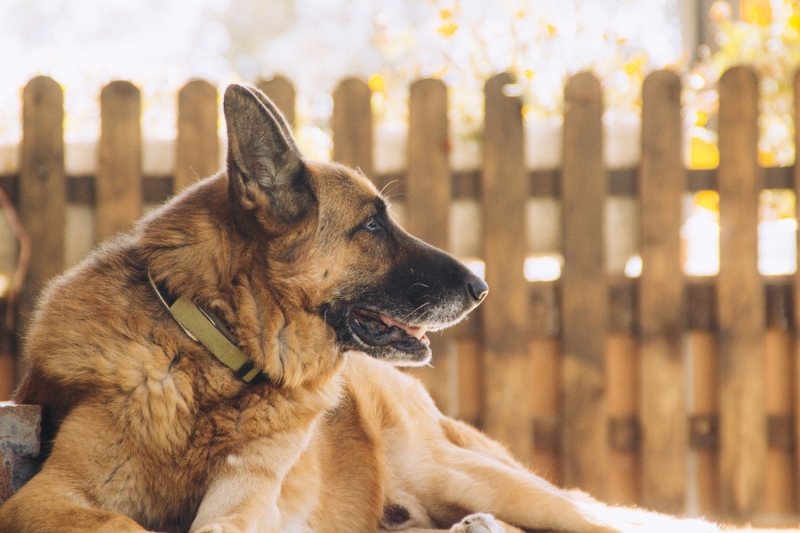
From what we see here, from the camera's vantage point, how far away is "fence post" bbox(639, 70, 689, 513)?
12.9 feet

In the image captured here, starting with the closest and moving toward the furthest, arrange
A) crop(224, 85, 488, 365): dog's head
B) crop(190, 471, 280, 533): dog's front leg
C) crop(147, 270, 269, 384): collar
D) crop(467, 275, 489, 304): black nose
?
crop(190, 471, 280, 533): dog's front leg → crop(147, 270, 269, 384): collar → crop(224, 85, 488, 365): dog's head → crop(467, 275, 489, 304): black nose

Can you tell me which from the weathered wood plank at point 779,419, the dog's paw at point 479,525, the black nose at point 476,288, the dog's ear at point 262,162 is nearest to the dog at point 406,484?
the dog's paw at point 479,525

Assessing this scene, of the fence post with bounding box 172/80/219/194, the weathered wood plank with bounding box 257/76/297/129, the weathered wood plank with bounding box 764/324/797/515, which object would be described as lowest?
the weathered wood plank with bounding box 764/324/797/515

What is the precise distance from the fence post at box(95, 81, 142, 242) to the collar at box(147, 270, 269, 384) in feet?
→ 6.74

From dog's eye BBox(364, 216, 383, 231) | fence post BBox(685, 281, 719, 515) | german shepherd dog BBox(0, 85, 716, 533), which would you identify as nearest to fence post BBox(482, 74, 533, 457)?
fence post BBox(685, 281, 719, 515)

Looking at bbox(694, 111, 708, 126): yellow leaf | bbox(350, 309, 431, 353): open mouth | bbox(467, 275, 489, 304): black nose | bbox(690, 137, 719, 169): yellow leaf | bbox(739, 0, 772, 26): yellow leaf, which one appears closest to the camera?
bbox(350, 309, 431, 353): open mouth

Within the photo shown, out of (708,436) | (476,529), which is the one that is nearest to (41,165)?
(476,529)

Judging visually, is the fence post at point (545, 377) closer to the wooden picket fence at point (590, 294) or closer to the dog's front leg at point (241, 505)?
the wooden picket fence at point (590, 294)

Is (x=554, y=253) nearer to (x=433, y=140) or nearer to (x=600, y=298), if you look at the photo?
(x=600, y=298)

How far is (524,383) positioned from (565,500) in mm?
1501

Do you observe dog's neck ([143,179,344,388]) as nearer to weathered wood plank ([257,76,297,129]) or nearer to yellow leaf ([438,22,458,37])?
weathered wood plank ([257,76,297,129])

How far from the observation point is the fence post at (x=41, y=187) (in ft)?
12.9

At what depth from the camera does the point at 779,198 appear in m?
A: 5.47

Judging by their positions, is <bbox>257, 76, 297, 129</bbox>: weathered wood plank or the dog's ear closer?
the dog's ear
